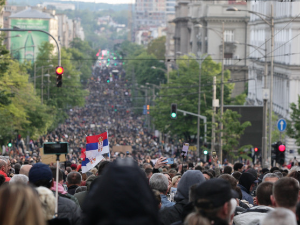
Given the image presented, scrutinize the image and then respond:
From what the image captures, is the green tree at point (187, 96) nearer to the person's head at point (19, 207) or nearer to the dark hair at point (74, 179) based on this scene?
the dark hair at point (74, 179)

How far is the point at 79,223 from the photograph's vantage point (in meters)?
7.28

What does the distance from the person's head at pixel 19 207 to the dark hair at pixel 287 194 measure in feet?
8.07

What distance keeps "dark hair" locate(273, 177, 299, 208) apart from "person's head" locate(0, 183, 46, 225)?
8.07 ft

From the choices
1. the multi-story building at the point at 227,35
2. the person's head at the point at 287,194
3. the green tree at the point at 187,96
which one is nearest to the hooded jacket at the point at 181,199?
the person's head at the point at 287,194

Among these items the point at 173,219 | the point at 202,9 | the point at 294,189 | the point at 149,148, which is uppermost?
the point at 202,9

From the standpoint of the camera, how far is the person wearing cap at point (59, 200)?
7.30 metres

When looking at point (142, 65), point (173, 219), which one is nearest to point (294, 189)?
point (173, 219)

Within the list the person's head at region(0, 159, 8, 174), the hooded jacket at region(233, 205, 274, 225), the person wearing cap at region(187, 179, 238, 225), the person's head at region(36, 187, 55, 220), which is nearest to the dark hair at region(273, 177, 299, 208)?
the person wearing cap at region(187, 179, 238, 225)

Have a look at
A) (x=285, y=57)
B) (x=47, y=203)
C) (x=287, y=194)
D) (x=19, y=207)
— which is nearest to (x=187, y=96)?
(x=285, y=57)

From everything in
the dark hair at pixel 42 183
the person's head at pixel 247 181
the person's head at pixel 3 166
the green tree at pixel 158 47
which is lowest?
the person's head at pixel 247 181

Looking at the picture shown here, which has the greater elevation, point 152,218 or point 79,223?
point 152,218

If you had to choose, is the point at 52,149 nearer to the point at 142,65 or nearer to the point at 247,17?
the point at 247,17

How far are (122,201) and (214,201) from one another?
168 centimetres

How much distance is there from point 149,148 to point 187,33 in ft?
205
